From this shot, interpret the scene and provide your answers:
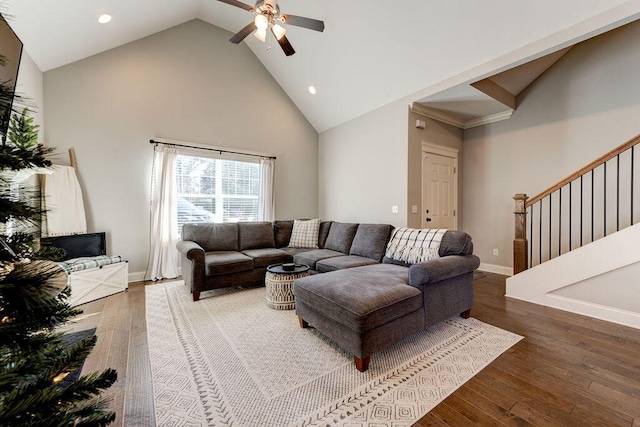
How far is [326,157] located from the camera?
5625 mm

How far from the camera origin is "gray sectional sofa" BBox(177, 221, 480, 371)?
1.91 m

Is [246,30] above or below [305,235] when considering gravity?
above

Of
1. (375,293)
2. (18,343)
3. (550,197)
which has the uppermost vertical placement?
(550,197)

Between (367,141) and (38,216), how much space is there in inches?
173

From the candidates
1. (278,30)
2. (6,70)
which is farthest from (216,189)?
(6,70)

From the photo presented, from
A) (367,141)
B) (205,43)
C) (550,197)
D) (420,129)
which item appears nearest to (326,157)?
(367,141)

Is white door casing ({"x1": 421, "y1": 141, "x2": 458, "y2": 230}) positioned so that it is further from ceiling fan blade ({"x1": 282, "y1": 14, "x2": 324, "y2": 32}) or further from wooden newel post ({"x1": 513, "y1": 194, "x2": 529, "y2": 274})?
ceiling fan blade ({"x1": 282, "y1": 14, "x2": 324, "y2": 32})

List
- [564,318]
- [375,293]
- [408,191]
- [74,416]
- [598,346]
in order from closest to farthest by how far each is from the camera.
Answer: [74,416] < [375,293] < [598,346] < [564,318] < [408,191]

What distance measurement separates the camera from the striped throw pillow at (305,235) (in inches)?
177

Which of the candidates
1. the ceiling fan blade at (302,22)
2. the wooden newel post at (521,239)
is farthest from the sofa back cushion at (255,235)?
the wooden newel post at (521,239)

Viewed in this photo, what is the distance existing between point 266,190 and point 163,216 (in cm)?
181

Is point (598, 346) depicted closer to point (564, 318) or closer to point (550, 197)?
point (564, 318)

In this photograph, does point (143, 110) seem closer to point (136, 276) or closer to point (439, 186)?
point (136, 276)

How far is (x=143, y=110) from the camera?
13.2ft
